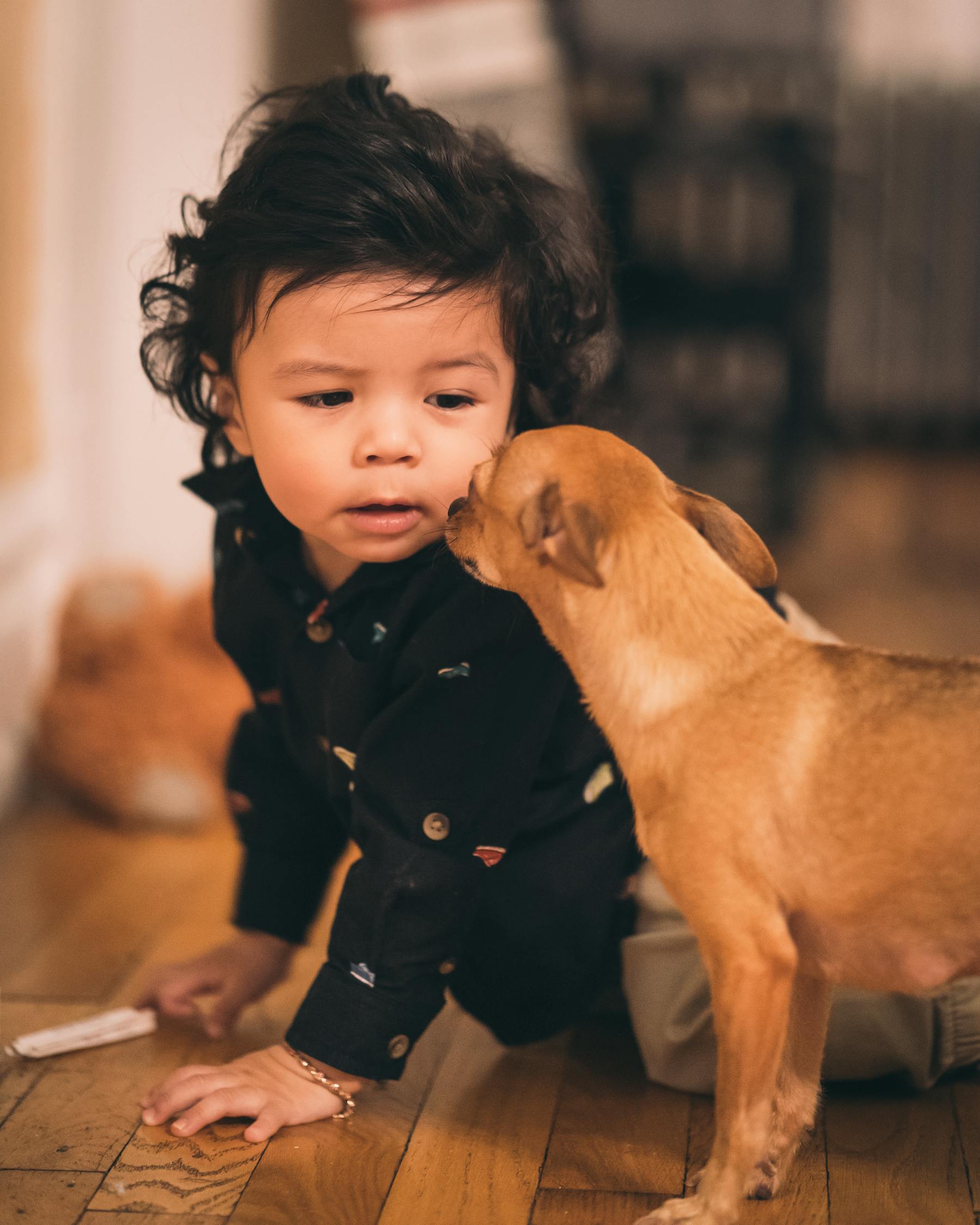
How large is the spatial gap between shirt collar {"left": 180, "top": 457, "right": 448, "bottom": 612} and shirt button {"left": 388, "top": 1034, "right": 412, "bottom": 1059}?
322 millimetres

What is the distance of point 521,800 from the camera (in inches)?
39.4

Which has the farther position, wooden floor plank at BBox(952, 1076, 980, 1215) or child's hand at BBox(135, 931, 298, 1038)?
child's hand at BBox(135, 931, 298, 1038)

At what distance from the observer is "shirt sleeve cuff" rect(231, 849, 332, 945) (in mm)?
1205

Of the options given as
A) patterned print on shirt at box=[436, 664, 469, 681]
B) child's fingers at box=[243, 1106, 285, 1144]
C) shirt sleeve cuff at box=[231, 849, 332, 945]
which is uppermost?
patterned print on shirt at box=[436, 664, 469, 681]

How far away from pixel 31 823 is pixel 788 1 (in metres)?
2.55

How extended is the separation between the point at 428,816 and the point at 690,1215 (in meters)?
0.32

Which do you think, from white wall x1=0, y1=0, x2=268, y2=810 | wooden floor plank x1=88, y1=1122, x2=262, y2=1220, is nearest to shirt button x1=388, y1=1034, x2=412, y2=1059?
wooden floor plank x1=88, y1=1122, x2=262, y2=1220

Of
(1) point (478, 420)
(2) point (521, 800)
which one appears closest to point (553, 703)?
(2) point (521, 800)

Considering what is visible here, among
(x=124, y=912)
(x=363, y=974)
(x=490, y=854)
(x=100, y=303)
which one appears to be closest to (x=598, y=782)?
(x=490, y=854)

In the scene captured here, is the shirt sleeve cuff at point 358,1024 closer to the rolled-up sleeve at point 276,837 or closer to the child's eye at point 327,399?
the rolled-up sleeve at point 276,837

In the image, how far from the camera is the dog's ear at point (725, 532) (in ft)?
2.75

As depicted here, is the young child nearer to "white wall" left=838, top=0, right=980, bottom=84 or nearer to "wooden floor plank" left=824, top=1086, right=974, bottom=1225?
"wooden floor plank" left=824, top=1086, right=974, bottom=1225

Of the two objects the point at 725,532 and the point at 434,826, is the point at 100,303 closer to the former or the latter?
the point at 434,826

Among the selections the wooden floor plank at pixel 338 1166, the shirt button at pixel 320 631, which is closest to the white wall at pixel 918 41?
the shirt button at pixel 320 631
